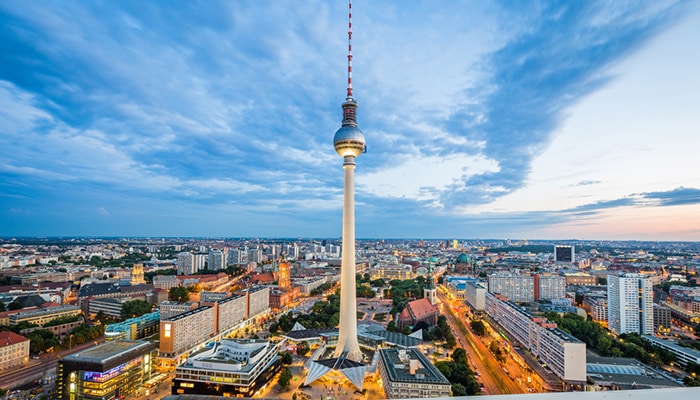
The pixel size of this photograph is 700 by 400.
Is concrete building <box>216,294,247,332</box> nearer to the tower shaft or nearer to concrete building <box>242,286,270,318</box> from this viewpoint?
concrete building <box>242,286,270,318</box>

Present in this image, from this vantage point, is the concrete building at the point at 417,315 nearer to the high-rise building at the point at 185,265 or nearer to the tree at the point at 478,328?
the tree at the point at 478,328

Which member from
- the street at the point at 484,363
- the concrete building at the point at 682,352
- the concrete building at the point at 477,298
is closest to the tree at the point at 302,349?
the street at the point at 484,363

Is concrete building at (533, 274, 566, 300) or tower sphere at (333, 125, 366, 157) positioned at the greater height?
tower sphere at (333, 125, 366, 157)

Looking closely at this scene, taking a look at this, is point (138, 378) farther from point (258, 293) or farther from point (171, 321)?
point (258, 293)

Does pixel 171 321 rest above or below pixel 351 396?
above

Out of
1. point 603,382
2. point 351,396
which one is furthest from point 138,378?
point 603,382

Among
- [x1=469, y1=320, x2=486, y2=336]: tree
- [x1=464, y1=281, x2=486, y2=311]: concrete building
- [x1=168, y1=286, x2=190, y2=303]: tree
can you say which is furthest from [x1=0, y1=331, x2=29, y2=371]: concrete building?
[x1=464, y1=281, x2=486, y2=311]: concrete building
